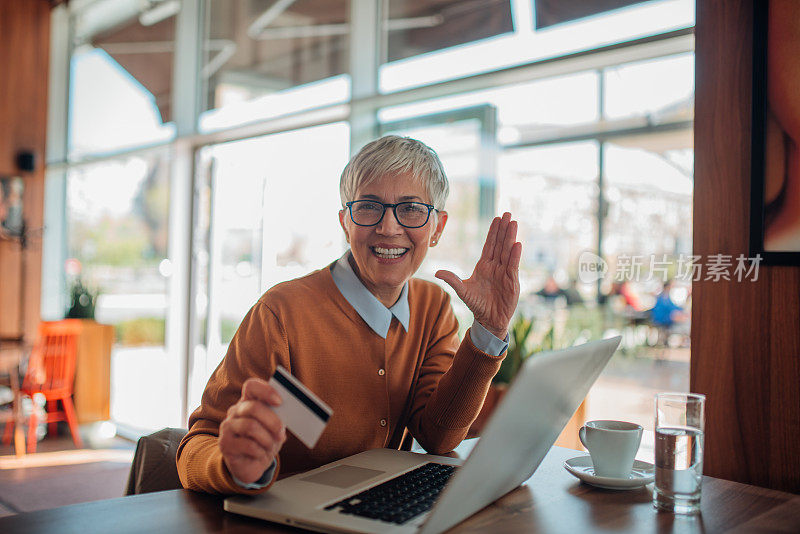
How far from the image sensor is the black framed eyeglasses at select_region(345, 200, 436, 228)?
1.54 metres

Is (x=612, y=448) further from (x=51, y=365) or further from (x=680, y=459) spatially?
(x=51, y=365)

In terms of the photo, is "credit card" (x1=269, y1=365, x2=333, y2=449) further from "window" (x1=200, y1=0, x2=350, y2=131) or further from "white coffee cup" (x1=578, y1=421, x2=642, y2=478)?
"window" (x1=200, y1=0, x2=350, y2=131)

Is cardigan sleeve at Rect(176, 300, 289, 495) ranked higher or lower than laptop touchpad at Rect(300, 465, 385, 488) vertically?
higher

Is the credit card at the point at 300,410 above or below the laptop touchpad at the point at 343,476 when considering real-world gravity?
above

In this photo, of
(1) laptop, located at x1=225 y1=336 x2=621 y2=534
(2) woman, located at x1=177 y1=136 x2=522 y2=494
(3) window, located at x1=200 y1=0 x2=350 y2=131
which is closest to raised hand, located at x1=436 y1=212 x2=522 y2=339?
(2) woman, located at x1=177 y1=136 x2=522 y2=494

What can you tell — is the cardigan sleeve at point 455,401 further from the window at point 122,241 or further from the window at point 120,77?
the window at point 122,241

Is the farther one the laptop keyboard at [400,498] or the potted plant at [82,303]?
the potted plant at [82,303]

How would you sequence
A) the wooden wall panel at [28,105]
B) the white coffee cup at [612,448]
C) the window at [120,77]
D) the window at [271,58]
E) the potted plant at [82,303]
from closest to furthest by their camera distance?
the white coffee cup at [612,448] → the window at [271,58] → the window at [120,77] → the potted plant at [82,303] → the wooden wall panel at [28,105]

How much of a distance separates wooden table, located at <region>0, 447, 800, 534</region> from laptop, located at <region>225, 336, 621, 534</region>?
3 cm

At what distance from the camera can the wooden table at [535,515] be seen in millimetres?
960

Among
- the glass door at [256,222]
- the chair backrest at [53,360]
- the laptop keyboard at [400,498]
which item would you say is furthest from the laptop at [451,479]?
the chair backrest at [53,360]

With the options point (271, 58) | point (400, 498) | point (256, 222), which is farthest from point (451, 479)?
point (271, 58)

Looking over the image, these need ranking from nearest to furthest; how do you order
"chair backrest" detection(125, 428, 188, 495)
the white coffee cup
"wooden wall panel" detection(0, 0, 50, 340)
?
the white coffee cup
"chair backrest" detection(125, 428, 188, 495)
"wooden wall panel" detection(0, 0, 50, 340)

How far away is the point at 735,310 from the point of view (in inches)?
71.5
